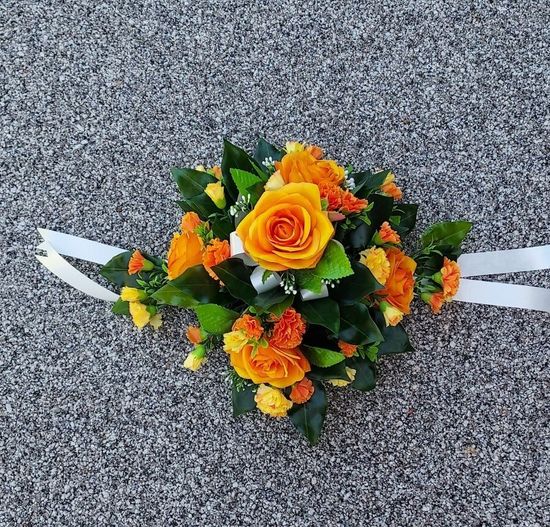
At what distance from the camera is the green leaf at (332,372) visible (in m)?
0.89

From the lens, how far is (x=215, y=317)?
0.84 m

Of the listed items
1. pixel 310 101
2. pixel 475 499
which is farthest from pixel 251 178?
pixel 475 499

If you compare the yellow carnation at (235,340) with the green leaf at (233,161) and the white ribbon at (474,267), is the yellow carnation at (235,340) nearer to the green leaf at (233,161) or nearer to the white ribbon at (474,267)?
the green leaf at (233,161)

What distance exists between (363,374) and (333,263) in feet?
0.93

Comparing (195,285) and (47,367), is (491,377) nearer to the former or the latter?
(195,285)

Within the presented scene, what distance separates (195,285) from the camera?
0.84m

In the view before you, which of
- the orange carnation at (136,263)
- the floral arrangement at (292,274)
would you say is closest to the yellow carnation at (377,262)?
the floral arrangement at (292,274)

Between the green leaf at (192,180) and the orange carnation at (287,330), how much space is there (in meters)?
0.27

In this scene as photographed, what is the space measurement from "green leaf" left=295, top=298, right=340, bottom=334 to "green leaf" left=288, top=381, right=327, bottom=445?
184 mm

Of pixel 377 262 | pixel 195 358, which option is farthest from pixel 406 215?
pixel 195 358

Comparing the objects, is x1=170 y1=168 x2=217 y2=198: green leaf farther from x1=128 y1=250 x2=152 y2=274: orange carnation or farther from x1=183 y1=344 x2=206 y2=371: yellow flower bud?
x1=183 y1=344 x2=206 y2=371: yellow flower bud

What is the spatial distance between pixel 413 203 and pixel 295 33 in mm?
389

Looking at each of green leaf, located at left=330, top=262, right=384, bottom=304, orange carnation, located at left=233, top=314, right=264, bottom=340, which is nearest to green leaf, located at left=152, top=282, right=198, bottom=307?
orange carnation, located at left=233, top=314, right=264, bottom=340

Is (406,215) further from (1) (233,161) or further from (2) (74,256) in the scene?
(2) (74,256)
